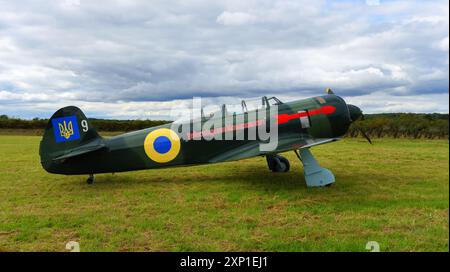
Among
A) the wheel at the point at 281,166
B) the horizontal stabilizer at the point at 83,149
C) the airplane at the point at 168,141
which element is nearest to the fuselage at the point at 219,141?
the airplane at the point at 168,141

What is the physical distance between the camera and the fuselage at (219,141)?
26.4 ft

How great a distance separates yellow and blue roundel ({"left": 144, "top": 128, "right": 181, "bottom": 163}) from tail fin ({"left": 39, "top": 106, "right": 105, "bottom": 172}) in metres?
1.09

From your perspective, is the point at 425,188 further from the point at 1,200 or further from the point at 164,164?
the point at 1,200

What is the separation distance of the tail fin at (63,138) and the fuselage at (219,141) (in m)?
0.17

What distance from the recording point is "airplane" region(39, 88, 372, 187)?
7926 millimetres

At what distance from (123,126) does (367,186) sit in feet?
114

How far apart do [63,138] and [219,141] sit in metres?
3.70

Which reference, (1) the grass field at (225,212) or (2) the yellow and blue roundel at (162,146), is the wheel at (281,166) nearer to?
(1) the grass field at (225,212)

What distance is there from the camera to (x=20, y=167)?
1157 centimetres

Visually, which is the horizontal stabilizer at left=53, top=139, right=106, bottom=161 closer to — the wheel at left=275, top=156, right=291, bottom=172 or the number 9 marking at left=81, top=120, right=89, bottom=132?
the number 9 marking at left=81, top=120, right=89, bottom=132

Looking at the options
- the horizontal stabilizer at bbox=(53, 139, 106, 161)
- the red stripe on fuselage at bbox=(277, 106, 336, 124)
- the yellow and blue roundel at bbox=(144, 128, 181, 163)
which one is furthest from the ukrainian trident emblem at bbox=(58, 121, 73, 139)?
the red stripe on fuselage at bbox=(277, 106, 336, 124)

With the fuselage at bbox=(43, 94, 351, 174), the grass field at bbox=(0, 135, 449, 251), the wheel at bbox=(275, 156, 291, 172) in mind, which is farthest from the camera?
the wheel at bbox=(275, 156, 291, 172)

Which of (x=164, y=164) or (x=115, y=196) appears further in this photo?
(x=164, y=164)
